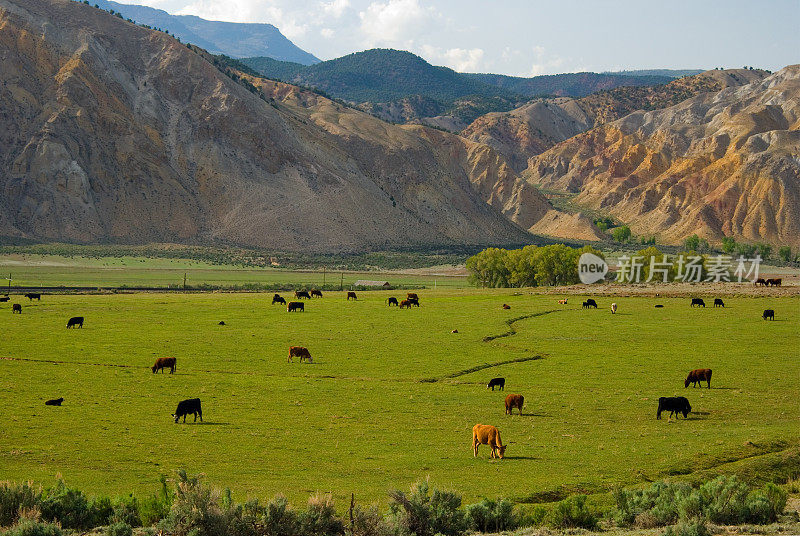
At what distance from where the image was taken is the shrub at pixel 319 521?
17.7 m

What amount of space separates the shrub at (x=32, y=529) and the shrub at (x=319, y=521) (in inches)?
187

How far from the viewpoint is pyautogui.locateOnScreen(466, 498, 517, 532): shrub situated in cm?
1855

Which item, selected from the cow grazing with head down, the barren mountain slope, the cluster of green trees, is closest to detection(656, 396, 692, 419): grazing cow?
the cow grazing with head down

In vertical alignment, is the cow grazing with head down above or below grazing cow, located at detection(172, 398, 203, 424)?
above

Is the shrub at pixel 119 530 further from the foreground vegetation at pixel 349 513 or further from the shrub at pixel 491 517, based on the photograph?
the shrub at pixel 491 517

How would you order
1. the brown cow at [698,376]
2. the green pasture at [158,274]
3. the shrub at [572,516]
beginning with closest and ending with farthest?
1. the shrub at [572,516]
2. the brown cow at [698,376]
3. the green pasture at [158,274]

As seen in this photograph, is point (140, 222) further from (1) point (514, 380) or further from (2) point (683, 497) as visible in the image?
(2) point (683, 497)

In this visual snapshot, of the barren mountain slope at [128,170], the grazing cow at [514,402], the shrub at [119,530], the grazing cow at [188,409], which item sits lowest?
the shrub at [119,530]

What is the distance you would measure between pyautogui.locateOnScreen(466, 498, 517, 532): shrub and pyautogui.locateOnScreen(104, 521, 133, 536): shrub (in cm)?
682

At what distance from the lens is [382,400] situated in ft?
112

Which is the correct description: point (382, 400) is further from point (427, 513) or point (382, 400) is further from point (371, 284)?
point (371, 284)

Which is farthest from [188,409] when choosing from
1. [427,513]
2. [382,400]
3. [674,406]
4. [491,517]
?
[674,406]

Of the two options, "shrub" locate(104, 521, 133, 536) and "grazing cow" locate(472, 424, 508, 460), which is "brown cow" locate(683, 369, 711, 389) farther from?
"shrub" locate(104, 521, 133, 536)

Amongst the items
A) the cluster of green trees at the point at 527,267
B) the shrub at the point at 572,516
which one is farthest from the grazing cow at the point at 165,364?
the cluster of green trees at the point at 527,267
